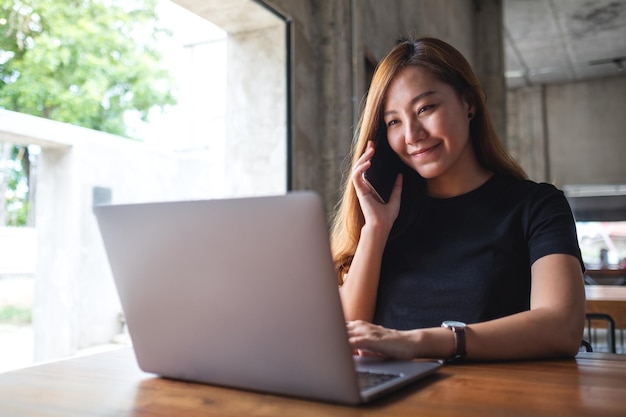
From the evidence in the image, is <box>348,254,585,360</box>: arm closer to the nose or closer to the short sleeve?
the short sleeve

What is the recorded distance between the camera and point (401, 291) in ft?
4.37

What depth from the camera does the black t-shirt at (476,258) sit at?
125 centimetres

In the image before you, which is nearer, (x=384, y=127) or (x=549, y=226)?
(x=549, y=226)

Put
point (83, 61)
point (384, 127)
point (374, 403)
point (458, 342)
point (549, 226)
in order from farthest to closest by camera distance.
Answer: point (83, 61) → point (384, 127) → point (549, 226) → point (458, 342) → point (374, 403)

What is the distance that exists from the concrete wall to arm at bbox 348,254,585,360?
→ 35.3 feet

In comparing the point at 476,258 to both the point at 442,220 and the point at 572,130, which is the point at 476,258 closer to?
the point at 442,220

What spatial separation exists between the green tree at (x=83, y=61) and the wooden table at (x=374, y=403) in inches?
89.0

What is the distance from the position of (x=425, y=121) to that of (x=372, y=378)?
0.77m

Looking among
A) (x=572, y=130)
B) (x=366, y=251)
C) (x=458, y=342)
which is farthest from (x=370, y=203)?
(x=572, y=130)

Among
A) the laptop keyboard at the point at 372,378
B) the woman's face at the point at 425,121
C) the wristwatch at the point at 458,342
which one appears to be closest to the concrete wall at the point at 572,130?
the woman's face at the point at 425,121

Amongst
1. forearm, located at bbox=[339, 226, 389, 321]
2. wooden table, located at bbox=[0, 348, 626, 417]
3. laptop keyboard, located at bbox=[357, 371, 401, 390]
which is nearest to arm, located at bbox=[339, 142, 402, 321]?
forearm, located at bbox=[339, 226, 389, 321]

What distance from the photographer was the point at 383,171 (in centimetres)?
151

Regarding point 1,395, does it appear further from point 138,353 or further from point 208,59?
point 208,59

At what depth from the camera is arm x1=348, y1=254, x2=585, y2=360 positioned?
892 millimetres
